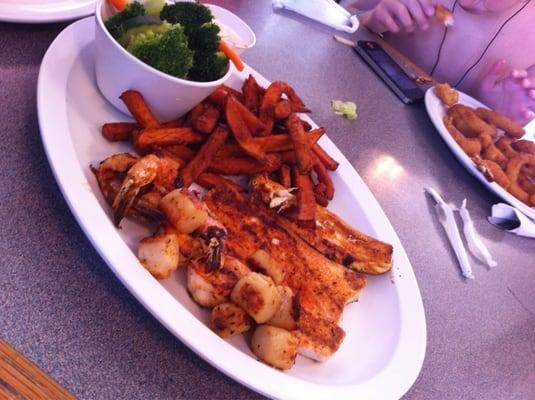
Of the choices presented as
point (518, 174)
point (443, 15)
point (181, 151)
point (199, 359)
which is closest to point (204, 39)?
point (181, 151)

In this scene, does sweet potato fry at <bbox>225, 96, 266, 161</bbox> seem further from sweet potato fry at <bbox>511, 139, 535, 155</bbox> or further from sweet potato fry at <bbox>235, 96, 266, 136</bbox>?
sweet potato fry at <bbox>511, 139, 535, 155</bbox>

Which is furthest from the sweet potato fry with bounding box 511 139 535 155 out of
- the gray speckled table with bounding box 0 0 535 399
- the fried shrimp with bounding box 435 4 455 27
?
the fried shrimp with bounding box 435 4 455 27

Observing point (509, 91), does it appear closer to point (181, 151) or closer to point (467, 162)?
point (467, 162)

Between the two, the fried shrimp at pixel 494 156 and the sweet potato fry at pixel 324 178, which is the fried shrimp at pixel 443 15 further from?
the sweet potato fry at pixel 324 178

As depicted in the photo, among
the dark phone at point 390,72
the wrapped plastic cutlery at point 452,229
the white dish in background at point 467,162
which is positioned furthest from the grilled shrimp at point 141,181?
the dark phone at point 390,72

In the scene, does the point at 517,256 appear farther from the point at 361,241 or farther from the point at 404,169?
the point at 361,241
